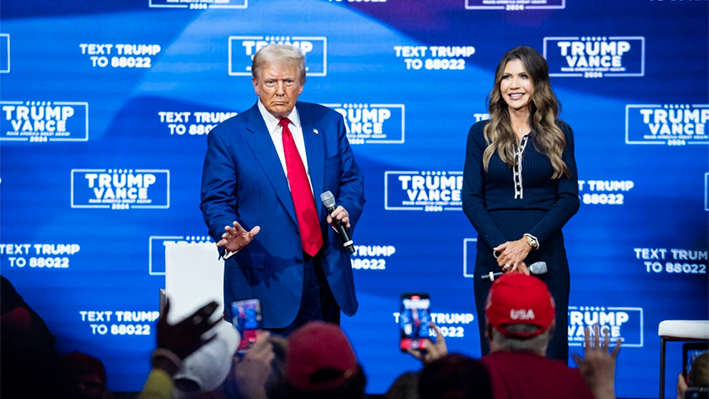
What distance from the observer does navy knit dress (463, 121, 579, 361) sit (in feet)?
14.0

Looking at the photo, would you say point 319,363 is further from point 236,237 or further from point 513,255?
point 513,255

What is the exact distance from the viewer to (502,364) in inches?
106

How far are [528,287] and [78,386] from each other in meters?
1.32

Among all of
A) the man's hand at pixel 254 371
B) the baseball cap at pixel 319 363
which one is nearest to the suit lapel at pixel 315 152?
the man's hand at pixel 254 371

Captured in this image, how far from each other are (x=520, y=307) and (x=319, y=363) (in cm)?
75

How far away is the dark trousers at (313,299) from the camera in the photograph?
4184 mm

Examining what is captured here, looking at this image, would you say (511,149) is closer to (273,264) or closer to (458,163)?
(273,264)

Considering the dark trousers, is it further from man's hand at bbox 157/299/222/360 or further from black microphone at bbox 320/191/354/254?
man's hand at bbox 157/299/222/360

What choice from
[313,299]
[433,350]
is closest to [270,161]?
[313,299]

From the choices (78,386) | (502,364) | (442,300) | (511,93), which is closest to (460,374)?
(502,364)

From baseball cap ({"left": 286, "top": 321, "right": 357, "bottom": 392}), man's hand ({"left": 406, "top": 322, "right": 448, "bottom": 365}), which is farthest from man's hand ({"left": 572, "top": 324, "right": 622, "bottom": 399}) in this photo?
baseball cap ({"left": 286, "top": 321, "right": 357, "bottom": 392})

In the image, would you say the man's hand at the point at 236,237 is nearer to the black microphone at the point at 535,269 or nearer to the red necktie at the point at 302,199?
the red necktie at the point at 302,199

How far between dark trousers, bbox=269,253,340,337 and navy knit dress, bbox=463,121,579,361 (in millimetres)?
682

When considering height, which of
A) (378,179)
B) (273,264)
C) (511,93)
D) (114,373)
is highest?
(511,93)
